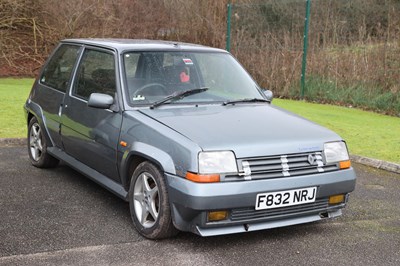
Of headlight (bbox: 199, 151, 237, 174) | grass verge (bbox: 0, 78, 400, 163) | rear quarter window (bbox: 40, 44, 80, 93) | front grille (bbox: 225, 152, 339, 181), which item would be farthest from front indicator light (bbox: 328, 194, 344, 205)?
grass verge (bbox: 0, 78, 400, 163)

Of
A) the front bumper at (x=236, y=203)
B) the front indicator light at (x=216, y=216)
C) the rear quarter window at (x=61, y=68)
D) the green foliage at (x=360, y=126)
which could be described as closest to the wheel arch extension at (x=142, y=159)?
the front bumper at (x=236, y=203)

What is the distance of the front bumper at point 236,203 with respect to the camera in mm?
3811

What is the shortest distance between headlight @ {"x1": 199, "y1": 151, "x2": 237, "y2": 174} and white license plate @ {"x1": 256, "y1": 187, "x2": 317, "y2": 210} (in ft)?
1.06

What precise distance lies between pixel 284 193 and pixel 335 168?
0.63m

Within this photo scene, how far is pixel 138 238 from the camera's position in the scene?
429cm

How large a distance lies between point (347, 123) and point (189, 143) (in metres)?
7.28

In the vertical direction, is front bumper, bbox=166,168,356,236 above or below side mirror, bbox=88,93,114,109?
below

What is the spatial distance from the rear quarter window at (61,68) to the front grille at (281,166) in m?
2.72

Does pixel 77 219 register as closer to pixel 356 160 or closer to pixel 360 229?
pixel 360 229

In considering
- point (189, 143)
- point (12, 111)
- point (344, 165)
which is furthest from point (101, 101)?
point (12, 111)

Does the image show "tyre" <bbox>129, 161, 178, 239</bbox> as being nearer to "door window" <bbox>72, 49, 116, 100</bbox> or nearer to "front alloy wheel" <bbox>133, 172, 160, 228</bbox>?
"front alloy wheel" <bbox>133, 172, 160, 228</bbox>

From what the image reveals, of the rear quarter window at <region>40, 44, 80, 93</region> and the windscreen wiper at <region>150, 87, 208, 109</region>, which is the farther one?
the rear quarter window at <region>40, 44, 80, 93</region>

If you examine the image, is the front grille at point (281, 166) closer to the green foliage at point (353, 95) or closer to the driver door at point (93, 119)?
the driver door at point (93, 119)

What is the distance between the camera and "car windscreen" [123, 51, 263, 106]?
4.94 meters
